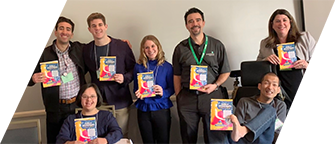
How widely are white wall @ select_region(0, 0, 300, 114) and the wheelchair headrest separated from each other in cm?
99

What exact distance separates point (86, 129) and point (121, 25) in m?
1.50

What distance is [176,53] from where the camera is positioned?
8.95ft

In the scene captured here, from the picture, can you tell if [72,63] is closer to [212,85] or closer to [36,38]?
[36,38]

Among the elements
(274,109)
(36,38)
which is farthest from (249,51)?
(36,38)

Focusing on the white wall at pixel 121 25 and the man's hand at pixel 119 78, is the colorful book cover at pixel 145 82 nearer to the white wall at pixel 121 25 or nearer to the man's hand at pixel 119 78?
the man's hand at pixel 119 78

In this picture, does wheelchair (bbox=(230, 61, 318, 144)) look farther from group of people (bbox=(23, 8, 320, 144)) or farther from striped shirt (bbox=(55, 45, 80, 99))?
striped shirt (bbox=(55, 45, 80, 99))

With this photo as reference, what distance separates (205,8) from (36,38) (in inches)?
81.3

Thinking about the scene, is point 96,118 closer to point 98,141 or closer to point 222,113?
point 98,141

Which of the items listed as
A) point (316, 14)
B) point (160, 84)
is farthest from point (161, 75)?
point (316, 14)

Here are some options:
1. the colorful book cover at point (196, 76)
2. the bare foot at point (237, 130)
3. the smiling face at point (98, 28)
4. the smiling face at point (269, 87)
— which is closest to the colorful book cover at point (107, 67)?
the smiling face at point (98, 28)

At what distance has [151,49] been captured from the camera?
2.62 metres

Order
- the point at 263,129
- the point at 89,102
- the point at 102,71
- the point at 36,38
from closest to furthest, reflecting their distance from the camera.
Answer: the point at 263,129, the point at 89,102, the point at 102,71, the point at 36,38

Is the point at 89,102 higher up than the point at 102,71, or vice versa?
the point at 102,71

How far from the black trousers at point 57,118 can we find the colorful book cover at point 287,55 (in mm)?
2029
